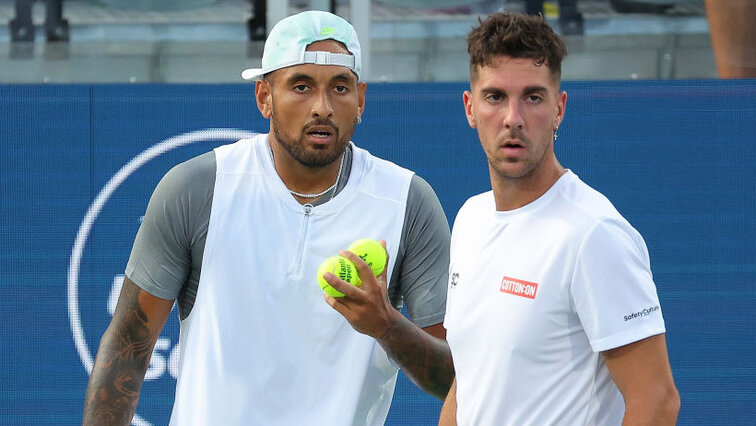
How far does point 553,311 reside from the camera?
2285mm

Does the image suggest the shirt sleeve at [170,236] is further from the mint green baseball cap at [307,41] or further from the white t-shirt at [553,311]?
the white t-shirt at [553,311]

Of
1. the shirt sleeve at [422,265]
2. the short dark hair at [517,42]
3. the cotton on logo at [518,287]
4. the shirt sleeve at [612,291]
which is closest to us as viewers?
the shirt sleeve at [612,291]

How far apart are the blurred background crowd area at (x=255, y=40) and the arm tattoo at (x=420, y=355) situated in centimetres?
182

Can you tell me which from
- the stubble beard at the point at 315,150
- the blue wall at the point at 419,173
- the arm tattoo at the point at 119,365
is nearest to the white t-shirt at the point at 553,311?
the stubble beard at the point at 315,150

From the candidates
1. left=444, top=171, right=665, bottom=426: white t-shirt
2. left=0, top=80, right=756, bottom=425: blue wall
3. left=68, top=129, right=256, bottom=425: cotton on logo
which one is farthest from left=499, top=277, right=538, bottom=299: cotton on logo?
left=68, top=129, right=256, bottom=425: cotton on logo

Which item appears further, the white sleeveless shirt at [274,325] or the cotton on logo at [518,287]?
the white sleeveless shirt at [274,325]

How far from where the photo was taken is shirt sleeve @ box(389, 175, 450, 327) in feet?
9.87

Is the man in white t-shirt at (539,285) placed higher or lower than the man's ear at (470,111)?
lower

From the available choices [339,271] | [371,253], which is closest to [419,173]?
[371,253]

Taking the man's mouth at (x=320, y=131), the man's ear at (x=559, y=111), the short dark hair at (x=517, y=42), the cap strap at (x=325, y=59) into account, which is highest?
the short dark hair at (x=517, y=42)

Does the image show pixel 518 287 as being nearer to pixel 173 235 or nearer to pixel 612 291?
pixel 612 291

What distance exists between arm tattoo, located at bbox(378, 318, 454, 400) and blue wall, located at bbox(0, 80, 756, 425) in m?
1.52

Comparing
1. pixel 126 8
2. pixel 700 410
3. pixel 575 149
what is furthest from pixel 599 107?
pixel 126 8

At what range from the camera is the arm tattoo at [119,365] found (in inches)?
118
